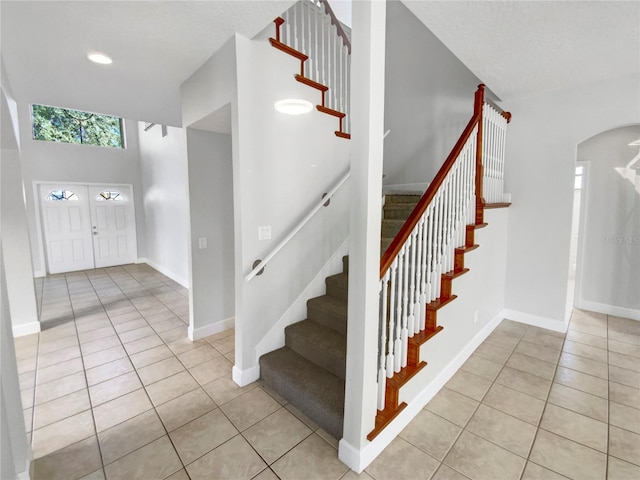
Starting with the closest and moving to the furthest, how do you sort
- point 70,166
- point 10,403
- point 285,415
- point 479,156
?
point 10,403, point 285,415, point 479,156, point 70,166

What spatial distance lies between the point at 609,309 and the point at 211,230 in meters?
5.04

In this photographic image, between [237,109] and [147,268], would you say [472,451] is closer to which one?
[237,109]

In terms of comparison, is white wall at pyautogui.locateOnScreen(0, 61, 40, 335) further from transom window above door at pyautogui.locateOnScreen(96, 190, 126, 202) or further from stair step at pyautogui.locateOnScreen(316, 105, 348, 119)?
transom window above door at pyautogui.locateOnScreen(96, 190, 126, 202)

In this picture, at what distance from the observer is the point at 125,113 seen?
11.7 ft

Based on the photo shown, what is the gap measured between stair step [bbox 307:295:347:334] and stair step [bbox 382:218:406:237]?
0.92 metres

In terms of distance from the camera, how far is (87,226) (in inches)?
256

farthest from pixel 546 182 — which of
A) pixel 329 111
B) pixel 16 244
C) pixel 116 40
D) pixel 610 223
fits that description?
pixel 16 244

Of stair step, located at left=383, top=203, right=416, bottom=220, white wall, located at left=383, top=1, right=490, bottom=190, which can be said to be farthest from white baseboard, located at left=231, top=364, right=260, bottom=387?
white wall, located at left=383, top=1, right=490, bottom=190

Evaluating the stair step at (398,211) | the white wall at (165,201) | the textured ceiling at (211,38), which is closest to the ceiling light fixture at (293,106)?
the textured ceiling at (211,38)

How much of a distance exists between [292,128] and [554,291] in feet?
11.0

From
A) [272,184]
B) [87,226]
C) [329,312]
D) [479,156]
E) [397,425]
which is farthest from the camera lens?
[87,226]

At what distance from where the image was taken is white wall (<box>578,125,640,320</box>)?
3.41m

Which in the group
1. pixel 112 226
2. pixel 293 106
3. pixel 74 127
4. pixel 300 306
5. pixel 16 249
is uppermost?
pixel 74 127

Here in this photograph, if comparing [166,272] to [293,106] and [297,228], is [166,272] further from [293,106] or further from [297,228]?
[293,106]
